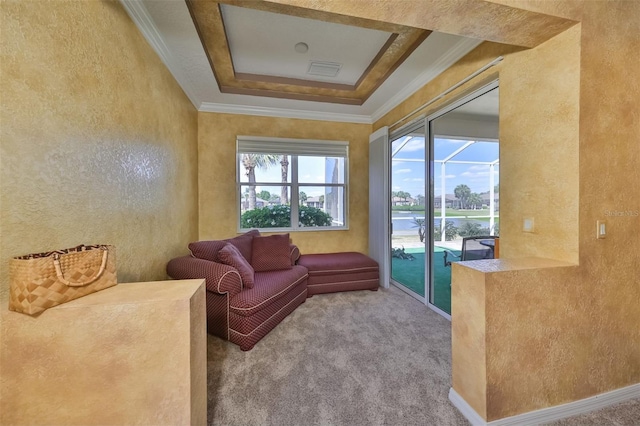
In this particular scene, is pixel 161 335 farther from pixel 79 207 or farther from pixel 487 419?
pixel 487 419

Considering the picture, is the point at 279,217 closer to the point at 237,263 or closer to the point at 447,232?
the point at 237,263

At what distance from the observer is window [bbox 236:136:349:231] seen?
3904mm

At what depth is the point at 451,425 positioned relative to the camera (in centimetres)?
138

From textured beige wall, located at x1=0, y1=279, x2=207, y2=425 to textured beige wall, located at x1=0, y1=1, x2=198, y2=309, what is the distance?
0.67 ft

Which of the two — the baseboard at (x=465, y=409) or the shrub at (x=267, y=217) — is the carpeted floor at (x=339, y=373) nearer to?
the baseboard at (x=465, y=409)

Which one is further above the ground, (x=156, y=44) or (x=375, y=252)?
(x=156, y=44)

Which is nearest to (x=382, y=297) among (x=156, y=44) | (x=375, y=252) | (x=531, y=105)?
(x=375, y=252)

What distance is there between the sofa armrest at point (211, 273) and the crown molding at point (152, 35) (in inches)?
74.7

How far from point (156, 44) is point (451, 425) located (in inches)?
137

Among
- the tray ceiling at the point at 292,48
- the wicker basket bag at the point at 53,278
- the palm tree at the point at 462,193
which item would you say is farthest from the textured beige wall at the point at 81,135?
the palm tree at the point at 462,193

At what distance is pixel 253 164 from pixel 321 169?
1128mm

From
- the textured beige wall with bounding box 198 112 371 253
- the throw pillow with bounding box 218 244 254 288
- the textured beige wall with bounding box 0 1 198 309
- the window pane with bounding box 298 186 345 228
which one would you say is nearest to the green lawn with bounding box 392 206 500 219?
the textured beige wall with bounding box 198 112 371 253

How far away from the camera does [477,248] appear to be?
9.03 feet

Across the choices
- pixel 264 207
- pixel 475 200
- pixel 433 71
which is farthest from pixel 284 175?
pixel 475 200
